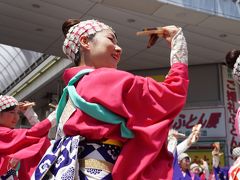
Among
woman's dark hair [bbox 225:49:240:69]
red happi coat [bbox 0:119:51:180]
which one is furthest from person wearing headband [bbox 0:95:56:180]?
woman's dark hair [bbox 225:49:240:69]

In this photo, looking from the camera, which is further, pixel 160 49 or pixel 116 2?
pixel 160 49

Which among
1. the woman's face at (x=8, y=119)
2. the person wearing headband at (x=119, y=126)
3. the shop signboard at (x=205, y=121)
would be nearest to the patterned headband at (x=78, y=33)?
the person wearing headband at (x=119, y=126)

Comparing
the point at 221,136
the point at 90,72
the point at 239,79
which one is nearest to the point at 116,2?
the point at 221,136

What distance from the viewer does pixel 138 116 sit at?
1.33 meters

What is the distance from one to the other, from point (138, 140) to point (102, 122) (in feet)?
0.46

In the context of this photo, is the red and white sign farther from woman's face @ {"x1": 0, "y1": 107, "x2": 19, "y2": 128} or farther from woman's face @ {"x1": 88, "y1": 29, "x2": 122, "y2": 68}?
woman's face @ {"x1": 88, "y1": 29, "x2": 122, "y2": 68}

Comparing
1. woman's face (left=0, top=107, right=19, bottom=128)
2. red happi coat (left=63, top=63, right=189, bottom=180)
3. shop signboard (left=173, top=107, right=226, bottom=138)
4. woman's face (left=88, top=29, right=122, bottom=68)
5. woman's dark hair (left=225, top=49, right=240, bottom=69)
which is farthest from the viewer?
shop signboard (left=173, top=107, right=226, bottom=138)

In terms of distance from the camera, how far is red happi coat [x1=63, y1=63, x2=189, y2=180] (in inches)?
51.1

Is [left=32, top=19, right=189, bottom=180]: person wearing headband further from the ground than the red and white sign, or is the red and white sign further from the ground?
the red and white sign

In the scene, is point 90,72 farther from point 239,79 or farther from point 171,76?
point 239,79

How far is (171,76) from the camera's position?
138 cm

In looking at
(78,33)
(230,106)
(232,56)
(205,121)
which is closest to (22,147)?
(78,33)

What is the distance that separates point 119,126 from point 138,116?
0.08m

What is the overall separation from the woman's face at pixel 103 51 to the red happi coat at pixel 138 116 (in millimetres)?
158
